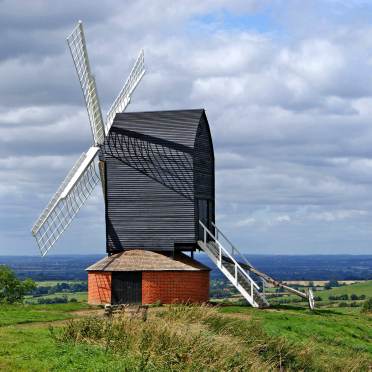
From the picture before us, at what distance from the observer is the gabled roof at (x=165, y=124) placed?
3897cm

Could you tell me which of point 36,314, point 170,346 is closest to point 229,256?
point 36,314

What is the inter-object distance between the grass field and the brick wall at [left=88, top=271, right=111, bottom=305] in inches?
274

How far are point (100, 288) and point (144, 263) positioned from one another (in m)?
2.45

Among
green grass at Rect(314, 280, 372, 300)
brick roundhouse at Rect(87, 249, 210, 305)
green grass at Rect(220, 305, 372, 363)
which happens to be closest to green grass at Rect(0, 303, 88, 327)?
brick roundhouse at Rect(87, 249, 210, 305)

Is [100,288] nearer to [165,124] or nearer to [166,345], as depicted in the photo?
[165,124]

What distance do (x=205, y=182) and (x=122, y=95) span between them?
246 inches

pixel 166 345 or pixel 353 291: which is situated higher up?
pixel 166 345

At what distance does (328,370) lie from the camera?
84.8ft

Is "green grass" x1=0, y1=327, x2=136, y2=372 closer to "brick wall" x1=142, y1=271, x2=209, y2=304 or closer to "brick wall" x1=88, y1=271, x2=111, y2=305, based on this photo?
"brick wall" x1=142, y1=271, x2=209, y2=304

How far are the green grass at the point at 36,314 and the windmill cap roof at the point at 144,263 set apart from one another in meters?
2.23

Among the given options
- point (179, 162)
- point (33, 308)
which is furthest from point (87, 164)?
point (33, 308)

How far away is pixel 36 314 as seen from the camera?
31859 mm

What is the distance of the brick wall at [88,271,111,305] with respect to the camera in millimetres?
38531

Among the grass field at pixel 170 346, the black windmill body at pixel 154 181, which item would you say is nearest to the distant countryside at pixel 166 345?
the grass field at pixel 170 346
